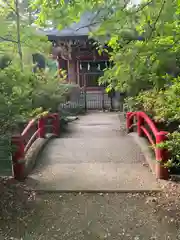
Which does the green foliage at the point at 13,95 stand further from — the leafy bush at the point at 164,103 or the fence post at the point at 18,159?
the leafy bush at the point at 164,103

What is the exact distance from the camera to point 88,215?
304 centimetres

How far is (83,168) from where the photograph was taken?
439 centimetres

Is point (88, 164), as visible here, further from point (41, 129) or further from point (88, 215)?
point (41, 129)

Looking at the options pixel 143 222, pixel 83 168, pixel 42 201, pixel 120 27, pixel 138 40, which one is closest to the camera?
pixel 120 27

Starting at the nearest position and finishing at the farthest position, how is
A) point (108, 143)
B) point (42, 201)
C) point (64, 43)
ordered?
point (42, 201) < point (108, 143) < point (64, 43)

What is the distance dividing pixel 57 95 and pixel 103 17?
19.0ft

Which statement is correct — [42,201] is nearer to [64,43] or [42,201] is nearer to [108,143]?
[108,143]

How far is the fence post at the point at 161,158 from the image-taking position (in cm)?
372

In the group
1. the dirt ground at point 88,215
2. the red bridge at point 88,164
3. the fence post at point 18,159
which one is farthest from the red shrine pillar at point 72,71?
the dirt ground at point 88,215

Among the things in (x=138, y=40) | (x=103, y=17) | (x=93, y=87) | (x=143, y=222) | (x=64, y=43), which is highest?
(x=64, y=43)

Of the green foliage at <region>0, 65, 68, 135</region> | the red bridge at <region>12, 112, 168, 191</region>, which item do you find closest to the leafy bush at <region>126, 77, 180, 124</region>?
the red bridge at <region>12, 112, 168, 191</region>

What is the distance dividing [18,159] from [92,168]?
4.14 feet

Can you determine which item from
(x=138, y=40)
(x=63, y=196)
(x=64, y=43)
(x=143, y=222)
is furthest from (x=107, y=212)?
(x=64, y=43)

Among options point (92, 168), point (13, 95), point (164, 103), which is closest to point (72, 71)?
point (164, 103)
